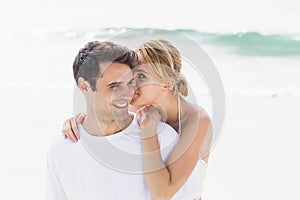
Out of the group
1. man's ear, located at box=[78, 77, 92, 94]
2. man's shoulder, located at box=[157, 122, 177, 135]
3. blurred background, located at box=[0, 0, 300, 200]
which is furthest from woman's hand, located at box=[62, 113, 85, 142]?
blurred background, located at box=[0, 0, 300, 200]

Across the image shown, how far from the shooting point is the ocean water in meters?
3.36

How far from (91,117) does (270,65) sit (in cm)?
517

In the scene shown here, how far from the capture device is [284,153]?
372 cm

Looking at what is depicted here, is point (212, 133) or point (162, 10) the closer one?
point (212, 133)

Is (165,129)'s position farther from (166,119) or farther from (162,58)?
(162,58)

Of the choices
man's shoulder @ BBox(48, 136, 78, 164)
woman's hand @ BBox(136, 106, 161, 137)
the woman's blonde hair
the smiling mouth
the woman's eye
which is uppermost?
the woman's blonde hair

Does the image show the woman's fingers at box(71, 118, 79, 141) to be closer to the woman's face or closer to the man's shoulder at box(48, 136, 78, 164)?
the man's shoulder at box(48, 136, 78, 164)

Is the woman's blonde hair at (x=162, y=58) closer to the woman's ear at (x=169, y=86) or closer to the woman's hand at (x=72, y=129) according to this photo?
the woman's ear at (x=169, y=86)

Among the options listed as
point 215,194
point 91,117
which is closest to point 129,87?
point 91,117

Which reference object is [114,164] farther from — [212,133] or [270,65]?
[270,65]

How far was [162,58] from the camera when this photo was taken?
1.31m

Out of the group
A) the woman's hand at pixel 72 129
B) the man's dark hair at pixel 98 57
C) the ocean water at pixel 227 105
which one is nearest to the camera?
the man's dark hair at pixel 98 57

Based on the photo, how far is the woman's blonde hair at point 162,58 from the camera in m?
1.31

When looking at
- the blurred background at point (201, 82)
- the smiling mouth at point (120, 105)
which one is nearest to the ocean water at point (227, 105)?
the blurred background at point (201, 82)
